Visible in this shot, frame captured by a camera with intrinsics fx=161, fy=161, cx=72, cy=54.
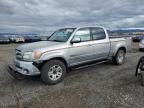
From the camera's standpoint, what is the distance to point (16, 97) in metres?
4.20

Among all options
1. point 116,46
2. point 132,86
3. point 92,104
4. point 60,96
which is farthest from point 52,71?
point 116,46

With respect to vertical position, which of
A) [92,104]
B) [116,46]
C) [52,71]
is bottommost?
[92,104]

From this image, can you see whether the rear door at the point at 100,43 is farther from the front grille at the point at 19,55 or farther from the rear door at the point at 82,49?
the front grille at the point at 19,55

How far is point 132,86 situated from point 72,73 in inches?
94.4

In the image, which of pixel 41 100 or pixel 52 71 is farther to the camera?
pixel 52 71

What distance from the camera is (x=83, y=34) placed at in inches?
237

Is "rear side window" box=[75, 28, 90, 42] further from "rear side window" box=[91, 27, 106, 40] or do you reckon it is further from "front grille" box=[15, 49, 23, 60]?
"front grille" box=[15, 49, 23, 60]

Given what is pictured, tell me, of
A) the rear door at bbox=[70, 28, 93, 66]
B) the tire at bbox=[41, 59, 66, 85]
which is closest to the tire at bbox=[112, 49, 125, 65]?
the rear door at bbox=[70, 28, 93, 66]

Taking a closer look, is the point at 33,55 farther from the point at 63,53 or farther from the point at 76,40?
the point at 76,40

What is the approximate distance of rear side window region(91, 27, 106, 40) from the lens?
638cm

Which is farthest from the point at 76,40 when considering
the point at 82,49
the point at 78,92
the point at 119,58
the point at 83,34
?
the point at 119,58

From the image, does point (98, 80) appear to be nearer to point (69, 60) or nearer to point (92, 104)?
point (69, 60)

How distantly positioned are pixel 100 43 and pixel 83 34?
86 centimetres

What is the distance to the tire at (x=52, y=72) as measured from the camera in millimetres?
4797
